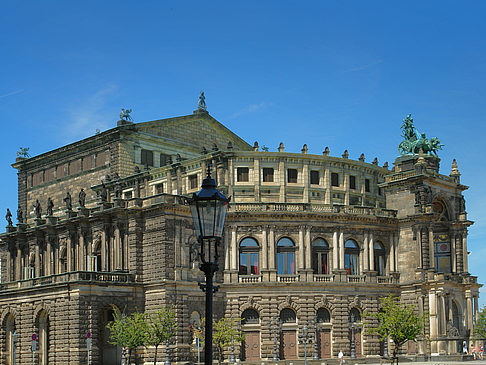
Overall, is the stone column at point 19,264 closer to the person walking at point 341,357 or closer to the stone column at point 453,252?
the person walking at point 341,357

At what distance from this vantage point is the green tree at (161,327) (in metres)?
65.6

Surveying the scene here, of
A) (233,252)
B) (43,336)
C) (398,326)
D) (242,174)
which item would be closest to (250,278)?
(233,252)

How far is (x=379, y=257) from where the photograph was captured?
79.4 m

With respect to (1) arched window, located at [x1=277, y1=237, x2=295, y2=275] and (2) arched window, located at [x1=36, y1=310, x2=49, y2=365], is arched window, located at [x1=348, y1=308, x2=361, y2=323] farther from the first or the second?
(2) arched window, located at [x1=36, y1=310, x2=49, y2=365]

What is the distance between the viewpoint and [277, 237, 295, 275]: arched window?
7500cm

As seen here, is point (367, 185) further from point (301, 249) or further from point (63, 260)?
point (63, 260)

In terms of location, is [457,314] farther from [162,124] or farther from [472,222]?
[162,124]

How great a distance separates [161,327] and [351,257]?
21.6 metres

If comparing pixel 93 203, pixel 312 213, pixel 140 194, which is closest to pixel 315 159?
pixel 312 213

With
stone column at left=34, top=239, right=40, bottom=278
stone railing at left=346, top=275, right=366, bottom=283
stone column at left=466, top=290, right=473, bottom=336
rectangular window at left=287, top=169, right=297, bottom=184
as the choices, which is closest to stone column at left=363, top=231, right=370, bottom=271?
stone railing at left=346, top=275, right=366, bottom=283

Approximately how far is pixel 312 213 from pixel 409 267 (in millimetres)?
12393

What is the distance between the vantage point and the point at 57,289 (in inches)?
2766

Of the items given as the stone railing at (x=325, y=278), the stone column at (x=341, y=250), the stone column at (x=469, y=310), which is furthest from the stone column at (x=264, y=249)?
the stone column at (x=469, y=310)

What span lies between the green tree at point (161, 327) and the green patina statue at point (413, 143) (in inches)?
1302
